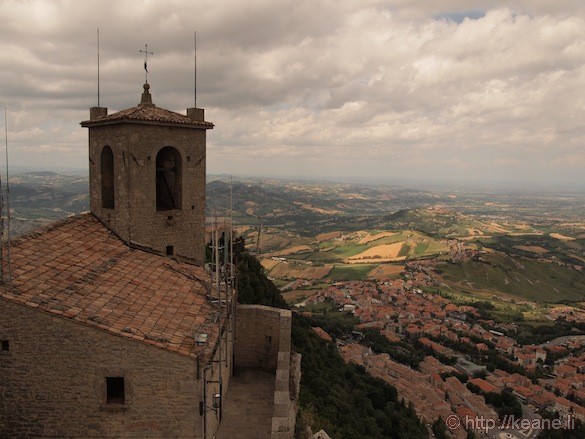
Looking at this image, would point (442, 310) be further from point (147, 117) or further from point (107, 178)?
point (147, 117)

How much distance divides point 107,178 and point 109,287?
206 inches

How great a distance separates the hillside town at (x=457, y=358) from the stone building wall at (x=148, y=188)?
4308 centimetres

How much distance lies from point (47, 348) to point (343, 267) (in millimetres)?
134751

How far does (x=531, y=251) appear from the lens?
519 ft

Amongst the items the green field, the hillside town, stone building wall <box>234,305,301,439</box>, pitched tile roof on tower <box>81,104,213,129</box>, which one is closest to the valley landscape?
the hillside town

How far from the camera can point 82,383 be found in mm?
8406

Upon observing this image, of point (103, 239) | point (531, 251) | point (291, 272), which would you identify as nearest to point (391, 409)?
point (103, 239)

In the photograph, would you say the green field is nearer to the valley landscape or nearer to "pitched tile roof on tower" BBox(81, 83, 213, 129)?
the valley landscape

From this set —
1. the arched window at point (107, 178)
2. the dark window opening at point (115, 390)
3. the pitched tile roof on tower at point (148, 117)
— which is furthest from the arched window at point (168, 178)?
the dark window opening at point (115, 390)

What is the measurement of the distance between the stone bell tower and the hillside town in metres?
43.3

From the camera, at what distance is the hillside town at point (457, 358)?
55.6 metres

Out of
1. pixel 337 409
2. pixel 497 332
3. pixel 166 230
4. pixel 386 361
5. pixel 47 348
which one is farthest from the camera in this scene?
pixel 497 332

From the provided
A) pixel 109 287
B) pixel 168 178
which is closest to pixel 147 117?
pixel 168 178

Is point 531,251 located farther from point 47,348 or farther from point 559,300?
point 47,348
